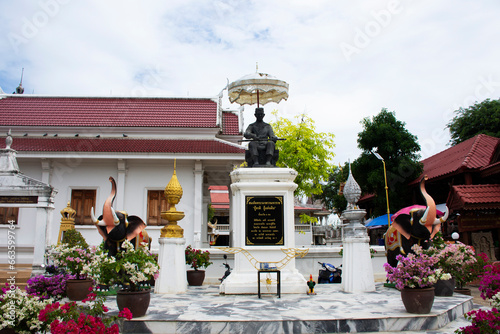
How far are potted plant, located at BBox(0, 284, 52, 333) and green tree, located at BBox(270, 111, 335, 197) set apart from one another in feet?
70.0

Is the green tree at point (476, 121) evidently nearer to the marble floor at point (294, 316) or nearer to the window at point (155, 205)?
the window at point (155, 205)

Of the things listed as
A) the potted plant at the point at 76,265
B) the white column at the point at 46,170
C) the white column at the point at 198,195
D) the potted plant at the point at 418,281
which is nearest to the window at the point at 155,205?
the white column at the point at 198,195

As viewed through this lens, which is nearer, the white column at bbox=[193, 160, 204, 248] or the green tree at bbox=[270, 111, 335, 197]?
the white column at bbox=[193, 160, 204, 248]

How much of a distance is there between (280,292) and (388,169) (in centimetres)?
1914

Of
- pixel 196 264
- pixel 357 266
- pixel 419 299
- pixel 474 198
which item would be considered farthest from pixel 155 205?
pixel 419 299

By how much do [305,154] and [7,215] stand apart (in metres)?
17.3

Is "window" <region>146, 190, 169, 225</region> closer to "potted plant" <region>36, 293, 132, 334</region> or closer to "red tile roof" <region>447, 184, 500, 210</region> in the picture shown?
"red tile roof" <region>447, 184, 500, 210</region>

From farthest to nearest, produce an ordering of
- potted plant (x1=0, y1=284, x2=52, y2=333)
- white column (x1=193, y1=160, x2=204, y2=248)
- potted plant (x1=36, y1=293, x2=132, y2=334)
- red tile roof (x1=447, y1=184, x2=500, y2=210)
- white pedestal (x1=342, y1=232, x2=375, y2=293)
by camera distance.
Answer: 1. white column (x1=193, y1=160, x2=204, y2=248)
2. red tile roof (x1=447, y1=184, x2=500, y2=210)
3. white pedestal (x1=342, y1=232, x2=375, y2=293)
4. potted plant (x1=0, y1=284, x2=52, y2=333)
5. potted plant (x1=36, y1=293, x2=132, y2=334)

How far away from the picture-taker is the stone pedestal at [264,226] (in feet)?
25.6

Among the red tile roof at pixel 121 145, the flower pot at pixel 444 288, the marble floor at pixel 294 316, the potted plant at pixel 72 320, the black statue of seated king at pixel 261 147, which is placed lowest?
the marble floor at pixel 294 316

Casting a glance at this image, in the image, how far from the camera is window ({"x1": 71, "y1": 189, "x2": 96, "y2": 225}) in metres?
17.0

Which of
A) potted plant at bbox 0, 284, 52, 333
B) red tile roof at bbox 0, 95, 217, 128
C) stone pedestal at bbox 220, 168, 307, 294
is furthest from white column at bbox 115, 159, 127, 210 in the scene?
potted plant at bbox 0, 284, 52, 333

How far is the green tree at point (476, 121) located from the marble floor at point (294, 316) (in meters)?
23.6

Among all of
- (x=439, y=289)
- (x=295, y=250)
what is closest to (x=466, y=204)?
(x=439, y=289)
